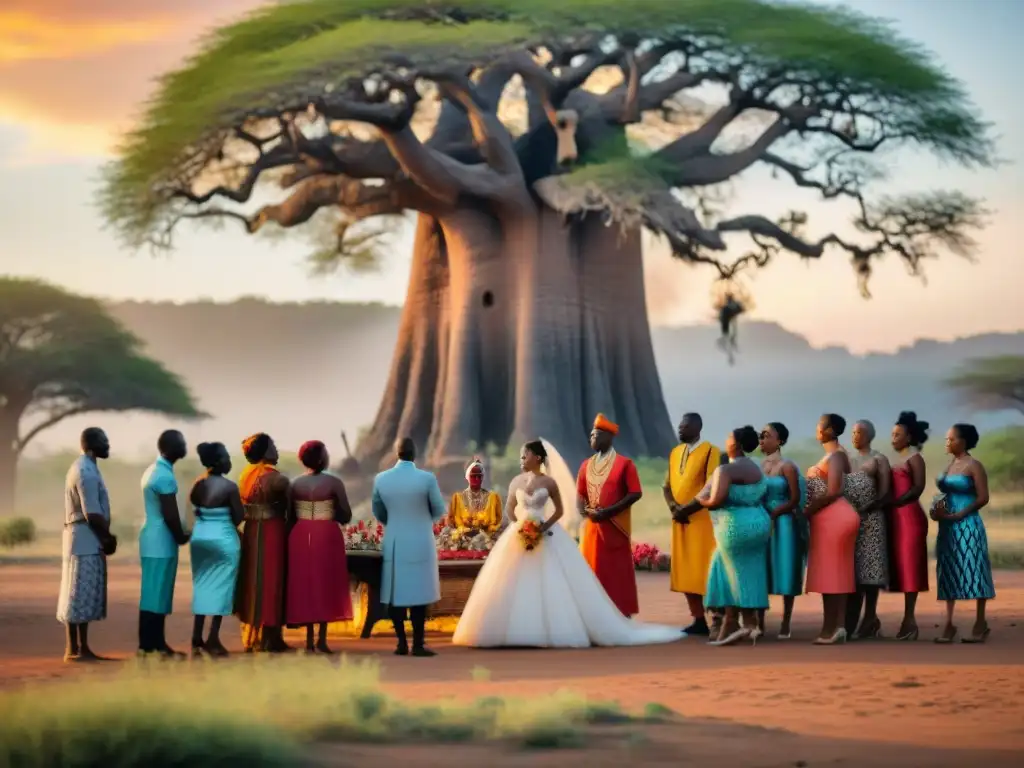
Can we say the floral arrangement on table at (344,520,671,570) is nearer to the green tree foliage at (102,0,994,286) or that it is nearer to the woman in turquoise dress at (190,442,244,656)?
the woman in turquoise dress at (190,442,244,656)

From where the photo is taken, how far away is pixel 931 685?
37.3ft

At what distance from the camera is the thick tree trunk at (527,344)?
107ft

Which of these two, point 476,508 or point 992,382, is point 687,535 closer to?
point 476,508

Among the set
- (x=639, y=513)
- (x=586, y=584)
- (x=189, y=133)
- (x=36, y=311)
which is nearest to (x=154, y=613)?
(x=586, y=584)

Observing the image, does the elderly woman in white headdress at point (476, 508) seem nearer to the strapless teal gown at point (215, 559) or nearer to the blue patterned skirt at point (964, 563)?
the strapless teal gown at point (215, 559)

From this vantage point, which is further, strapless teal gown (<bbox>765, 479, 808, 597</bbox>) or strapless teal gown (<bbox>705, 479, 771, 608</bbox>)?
strapless teal gown (<bbox>765, 479, 808, 597</bbox>)

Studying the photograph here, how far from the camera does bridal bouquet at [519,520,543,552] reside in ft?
45.9

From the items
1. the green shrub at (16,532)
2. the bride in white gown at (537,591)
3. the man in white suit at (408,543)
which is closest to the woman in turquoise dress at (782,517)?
the bride in white gown at (537,591)

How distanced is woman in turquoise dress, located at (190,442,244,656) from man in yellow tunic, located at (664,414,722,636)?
12.2ft

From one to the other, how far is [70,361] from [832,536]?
38.4 m

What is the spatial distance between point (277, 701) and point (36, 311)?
4194 cm

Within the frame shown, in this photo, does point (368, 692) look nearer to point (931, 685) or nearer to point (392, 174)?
point (931, 685)

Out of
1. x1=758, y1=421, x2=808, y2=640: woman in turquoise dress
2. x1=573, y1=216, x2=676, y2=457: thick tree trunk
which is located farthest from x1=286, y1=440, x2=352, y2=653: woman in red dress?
x1=573, y1=216, x2=676, y2=457: thick tree trunk

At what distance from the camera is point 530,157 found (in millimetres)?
34344
